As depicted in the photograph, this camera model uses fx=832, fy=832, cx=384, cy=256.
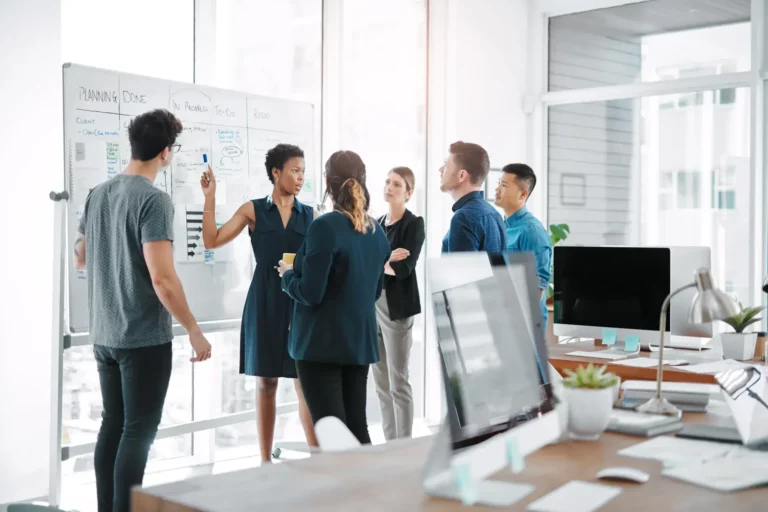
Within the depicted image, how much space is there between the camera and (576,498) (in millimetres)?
1381

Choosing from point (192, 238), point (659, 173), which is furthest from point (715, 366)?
point (659, 173)

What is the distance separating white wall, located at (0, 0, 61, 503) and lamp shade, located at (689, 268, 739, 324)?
2.97m

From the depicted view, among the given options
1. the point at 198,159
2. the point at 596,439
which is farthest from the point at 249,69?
the point at 596,439

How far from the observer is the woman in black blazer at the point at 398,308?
4.36 m

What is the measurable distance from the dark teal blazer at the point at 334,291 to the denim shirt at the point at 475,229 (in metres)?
0.79

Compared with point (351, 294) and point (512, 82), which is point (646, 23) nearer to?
point (512, 82)

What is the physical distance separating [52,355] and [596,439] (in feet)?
8.33

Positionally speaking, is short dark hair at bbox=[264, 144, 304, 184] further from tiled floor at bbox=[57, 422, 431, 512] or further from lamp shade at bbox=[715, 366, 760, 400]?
lamp shade at bbox=[715, 366, 760, 400]

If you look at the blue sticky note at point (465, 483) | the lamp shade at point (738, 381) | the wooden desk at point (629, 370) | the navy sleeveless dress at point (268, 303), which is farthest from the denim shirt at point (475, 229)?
the blue sticky note at point (465, 483)

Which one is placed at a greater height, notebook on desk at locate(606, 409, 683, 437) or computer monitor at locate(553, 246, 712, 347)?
computer monitor at locate(553, 246, 712, 347)

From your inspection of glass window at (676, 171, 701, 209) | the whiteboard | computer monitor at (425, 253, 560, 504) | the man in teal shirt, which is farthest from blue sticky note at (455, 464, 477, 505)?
glass window at (676, 171, 701, 209)

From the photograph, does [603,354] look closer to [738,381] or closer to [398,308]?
[398,308]

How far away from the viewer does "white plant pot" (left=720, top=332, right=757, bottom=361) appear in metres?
3.35

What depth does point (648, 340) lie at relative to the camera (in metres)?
3.46
